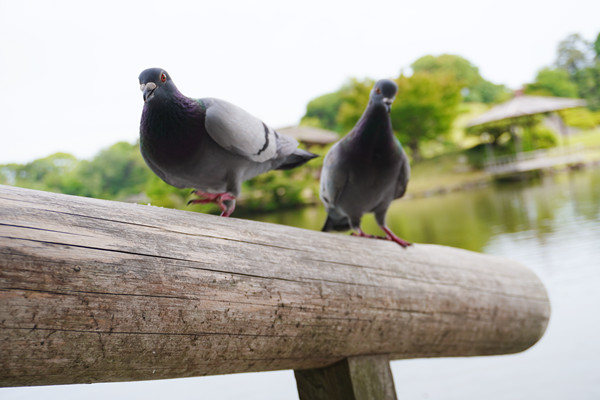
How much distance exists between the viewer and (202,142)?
1.46m

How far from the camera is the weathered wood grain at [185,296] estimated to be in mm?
740

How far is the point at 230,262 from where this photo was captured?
1.00 meters

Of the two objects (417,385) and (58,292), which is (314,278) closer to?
(58,292)

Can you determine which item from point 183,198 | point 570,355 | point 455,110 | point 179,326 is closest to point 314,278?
point 179,326

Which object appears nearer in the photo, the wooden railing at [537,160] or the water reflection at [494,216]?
the water reflection at [494,216]

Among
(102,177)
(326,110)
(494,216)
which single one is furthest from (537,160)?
(102,177)

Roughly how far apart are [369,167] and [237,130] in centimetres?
58

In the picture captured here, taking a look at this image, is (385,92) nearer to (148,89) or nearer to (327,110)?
(148,89)

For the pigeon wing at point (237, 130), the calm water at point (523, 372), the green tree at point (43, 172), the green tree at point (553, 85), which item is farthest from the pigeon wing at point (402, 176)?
the green tree at point (553, 85)

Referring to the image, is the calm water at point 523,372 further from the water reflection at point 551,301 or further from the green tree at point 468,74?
the green tree at point 468,74

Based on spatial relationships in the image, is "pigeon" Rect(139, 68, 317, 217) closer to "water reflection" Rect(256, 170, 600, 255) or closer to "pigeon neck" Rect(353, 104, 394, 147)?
"pigeon neck" Rect(353, 104, 394, 147)

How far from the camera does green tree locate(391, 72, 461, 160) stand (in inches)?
846

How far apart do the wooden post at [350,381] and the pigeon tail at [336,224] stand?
896mm

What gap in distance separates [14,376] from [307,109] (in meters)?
32.6
